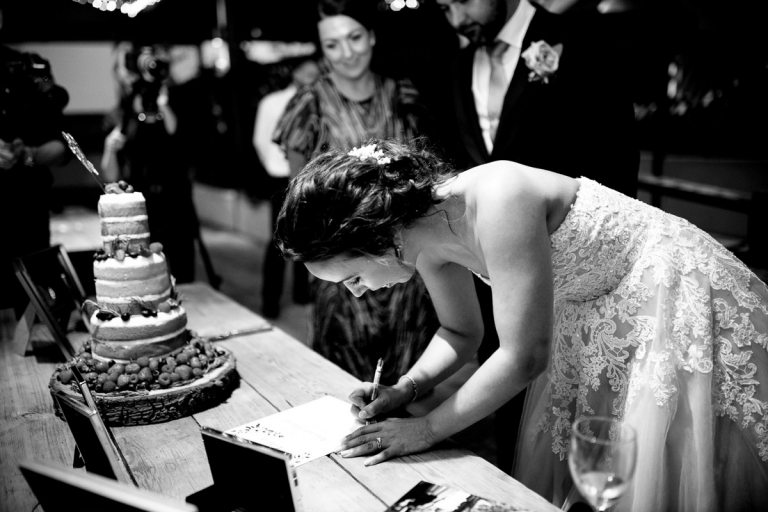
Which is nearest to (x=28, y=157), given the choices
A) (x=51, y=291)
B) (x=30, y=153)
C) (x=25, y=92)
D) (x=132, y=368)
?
(x=30, y=153)

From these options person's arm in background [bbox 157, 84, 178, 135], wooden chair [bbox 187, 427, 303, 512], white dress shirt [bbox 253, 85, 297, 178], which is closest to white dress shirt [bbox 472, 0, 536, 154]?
wooden chair [bbox 187, 427, 303, 512]

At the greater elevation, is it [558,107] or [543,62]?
[543,62]

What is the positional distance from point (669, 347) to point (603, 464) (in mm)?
574

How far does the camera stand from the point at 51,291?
7.32ft

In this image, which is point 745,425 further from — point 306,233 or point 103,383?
point 103,383

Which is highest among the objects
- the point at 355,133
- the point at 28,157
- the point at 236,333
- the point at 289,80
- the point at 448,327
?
the point at 289,80

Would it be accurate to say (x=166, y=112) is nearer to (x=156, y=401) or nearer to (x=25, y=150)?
(x=25, y=150)

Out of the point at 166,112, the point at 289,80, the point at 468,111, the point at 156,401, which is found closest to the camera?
the point at 156,401

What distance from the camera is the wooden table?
124 centimetres

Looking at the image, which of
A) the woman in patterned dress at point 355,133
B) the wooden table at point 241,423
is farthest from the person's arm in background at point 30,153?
the woman in patterned dress at point 355,133

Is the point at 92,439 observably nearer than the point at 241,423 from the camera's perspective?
Yes

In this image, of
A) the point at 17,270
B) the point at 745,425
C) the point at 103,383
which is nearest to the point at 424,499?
the point at 745,425

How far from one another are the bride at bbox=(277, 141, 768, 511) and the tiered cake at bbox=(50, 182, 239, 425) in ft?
1.59

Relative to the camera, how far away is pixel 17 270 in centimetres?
210
